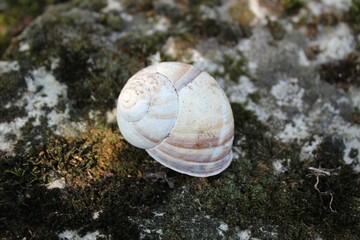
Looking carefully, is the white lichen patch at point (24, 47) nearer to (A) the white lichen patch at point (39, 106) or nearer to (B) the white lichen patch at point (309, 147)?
(A) the white lichen patch at point (39, 106)

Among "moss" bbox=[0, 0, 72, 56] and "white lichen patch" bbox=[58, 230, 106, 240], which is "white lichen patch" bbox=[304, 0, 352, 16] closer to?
"moss" bbox=[0, 0, 72, 56]

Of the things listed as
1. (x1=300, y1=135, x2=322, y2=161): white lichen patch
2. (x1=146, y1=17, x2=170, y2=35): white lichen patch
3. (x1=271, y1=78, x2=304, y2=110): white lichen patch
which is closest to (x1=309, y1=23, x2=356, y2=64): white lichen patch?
(x1=271, y1=78, x2=304, y2=110): white lichen patch

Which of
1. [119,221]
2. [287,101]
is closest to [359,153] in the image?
[287,101]

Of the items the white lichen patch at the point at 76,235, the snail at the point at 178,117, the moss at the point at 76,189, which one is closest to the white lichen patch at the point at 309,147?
the snail at the point at 178,117

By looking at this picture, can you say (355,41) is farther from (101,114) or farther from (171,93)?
(101,114)

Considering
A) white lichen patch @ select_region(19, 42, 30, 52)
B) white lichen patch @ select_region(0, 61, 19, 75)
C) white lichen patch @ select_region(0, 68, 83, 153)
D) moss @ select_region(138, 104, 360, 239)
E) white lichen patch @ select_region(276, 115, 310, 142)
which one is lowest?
moss @ select_region(138, 104, 360, 239)

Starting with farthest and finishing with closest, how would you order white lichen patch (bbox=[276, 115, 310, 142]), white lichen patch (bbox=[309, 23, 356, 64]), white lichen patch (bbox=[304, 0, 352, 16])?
white lichen patch (bbox=[304, 0, 352, 16]), white lichen patch (bbox=[309, 23, 356, 64]), white lichen patch (bbox=[276, 115, 310, 142])

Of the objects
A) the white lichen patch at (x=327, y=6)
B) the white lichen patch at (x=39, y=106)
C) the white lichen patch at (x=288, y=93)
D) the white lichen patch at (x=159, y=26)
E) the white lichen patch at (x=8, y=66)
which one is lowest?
the white lichen patch at (x=288, y=93)
